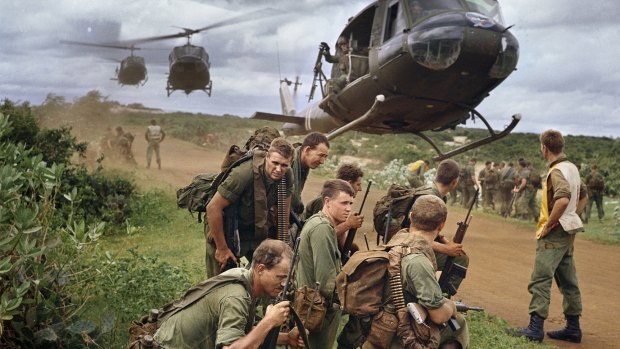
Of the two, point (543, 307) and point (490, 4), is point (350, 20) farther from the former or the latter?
point (543, 307)

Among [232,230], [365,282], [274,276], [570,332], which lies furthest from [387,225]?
[570,332]

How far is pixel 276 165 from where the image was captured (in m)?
4.84

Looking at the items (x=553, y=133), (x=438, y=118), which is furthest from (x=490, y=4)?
(x=553, y=133)

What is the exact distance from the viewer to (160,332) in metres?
3.36

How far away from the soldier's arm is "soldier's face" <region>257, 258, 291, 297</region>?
5.68 feet

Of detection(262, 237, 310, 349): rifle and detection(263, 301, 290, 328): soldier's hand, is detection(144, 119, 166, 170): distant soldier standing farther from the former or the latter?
detection(263, 301, 290, 328): soldier's hand

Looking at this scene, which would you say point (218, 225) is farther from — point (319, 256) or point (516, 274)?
point (516, 274)

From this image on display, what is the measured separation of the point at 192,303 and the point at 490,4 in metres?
9.62

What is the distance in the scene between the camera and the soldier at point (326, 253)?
4.20 meters

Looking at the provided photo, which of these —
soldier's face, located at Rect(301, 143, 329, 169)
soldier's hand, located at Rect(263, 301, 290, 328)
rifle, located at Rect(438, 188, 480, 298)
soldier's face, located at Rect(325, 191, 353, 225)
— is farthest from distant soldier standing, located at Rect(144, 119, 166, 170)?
soldier's hand, located at Rect(263, 301, 290, 328)

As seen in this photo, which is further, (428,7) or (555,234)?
(428,7)

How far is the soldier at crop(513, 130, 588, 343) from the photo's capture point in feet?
20.5

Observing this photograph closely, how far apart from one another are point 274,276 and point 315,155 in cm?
217

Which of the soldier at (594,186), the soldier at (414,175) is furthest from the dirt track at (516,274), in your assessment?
the soldier at (594,186)
